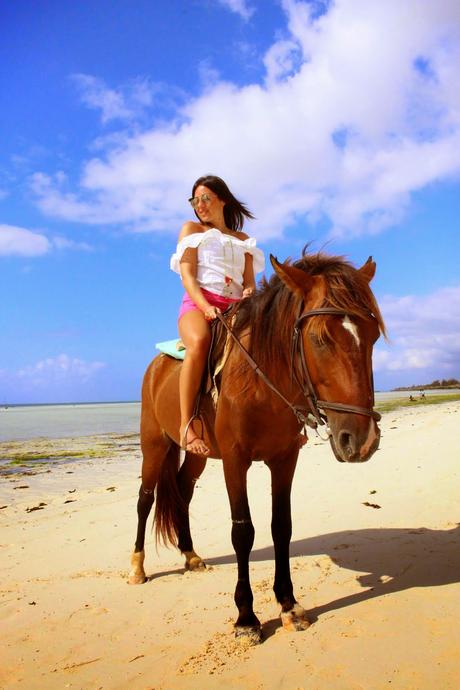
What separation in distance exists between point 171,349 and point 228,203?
1.51m

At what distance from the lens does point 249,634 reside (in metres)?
3.15

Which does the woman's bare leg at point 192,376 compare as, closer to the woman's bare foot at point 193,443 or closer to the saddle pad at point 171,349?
the woman's bare foot at point 193,443

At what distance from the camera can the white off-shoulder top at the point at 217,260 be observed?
4188 millimetres

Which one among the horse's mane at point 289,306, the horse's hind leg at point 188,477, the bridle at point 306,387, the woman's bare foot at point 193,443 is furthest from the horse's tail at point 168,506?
the bridle at point 306,387

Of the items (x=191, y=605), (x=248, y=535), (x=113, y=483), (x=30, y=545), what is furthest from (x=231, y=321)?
(x=113, y=483)

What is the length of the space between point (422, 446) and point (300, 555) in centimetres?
582

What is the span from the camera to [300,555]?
480cm

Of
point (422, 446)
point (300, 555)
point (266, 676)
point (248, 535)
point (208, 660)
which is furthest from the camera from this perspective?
point (422, 446)

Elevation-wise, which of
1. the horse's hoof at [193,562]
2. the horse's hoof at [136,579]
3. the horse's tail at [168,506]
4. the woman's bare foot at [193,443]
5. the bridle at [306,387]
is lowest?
the horse's hoof at [136,579]

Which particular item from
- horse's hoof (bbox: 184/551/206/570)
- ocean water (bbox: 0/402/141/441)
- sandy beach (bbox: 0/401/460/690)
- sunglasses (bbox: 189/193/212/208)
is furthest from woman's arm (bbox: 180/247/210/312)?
ocean water (bbox: 0/402/141/441)

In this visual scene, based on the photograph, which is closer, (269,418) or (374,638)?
(374,638)

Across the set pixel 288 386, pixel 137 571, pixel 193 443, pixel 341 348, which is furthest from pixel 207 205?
pixel 137 571

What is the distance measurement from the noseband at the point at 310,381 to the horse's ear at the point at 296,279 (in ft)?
0.38

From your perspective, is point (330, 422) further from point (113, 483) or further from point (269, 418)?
point (113, 483)
